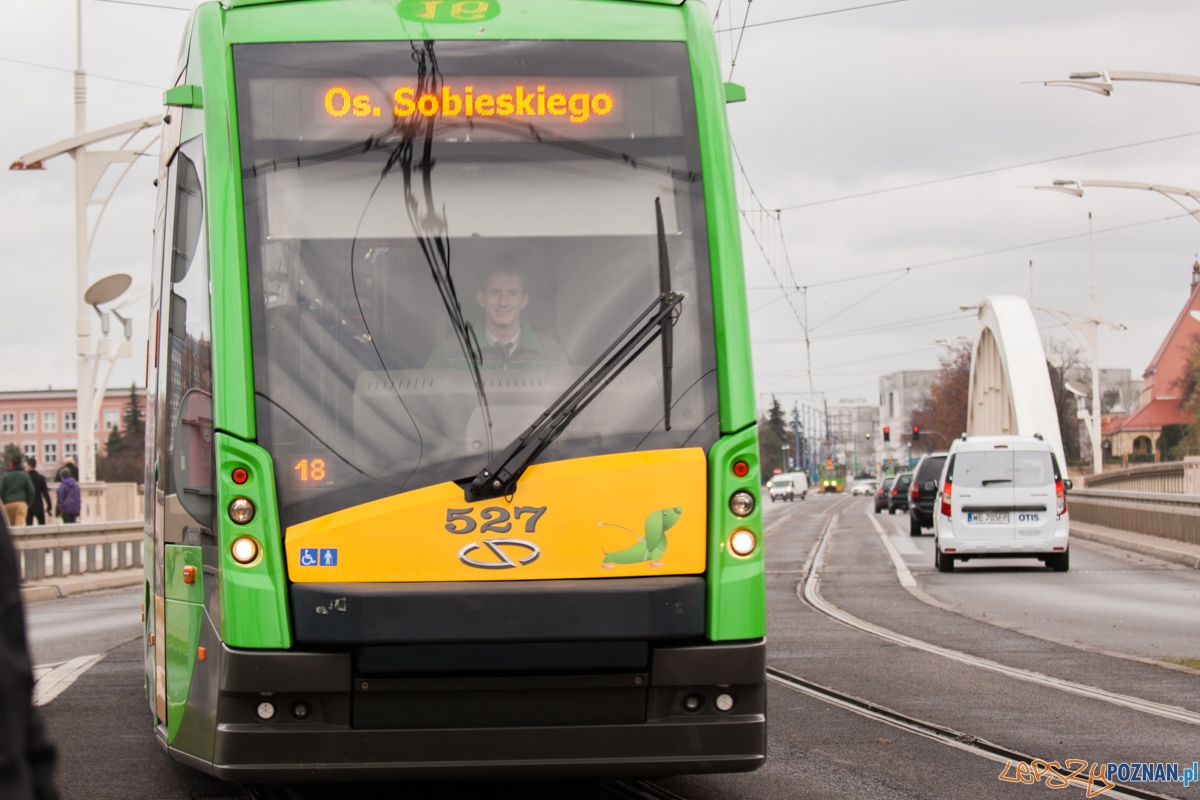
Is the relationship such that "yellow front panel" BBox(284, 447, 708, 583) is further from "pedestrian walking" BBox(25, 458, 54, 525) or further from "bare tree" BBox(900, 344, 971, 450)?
"bare tree" BBox(900, 344, 971, 450)

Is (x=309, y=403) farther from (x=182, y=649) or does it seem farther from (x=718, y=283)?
(x=718, y=283)

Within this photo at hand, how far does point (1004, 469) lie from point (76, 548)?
1314cm

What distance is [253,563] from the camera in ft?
15.8

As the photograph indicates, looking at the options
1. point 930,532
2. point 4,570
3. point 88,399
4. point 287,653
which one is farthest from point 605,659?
point 930,532

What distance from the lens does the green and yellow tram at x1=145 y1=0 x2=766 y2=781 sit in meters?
4.80

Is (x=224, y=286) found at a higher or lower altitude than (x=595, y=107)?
lower

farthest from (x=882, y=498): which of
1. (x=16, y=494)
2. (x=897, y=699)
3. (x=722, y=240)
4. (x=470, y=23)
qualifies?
(x=470, y=23)

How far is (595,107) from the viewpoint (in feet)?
17.5

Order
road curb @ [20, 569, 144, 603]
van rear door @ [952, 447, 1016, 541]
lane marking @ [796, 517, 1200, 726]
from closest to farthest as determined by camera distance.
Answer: lane marking @ [796, 517, 1200, 726] < road curb @ [20, 569, 144, 603] < van rear door @ [952, 447, 1016, 541]

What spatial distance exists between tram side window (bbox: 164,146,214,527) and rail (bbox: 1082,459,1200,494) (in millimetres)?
30319

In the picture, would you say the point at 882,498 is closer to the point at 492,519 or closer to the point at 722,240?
the point at 722,240

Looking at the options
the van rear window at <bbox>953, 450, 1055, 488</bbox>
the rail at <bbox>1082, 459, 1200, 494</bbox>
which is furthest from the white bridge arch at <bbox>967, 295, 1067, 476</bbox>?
the van rear window at <bbox>953, 450, 1055, 488</bbox>

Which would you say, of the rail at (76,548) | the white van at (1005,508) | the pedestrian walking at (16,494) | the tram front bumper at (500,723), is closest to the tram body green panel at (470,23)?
the tram front bumper at (500,723)

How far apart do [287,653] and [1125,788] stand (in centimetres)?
335
